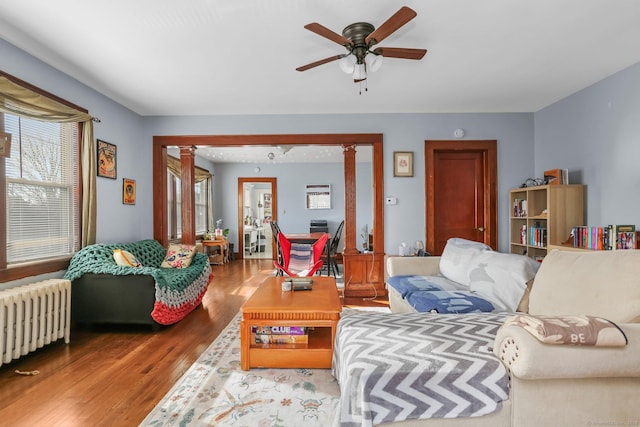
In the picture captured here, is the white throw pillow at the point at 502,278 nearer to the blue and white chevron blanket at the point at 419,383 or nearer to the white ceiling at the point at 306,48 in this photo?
the blue and white chevron blanket at the point at 419,383

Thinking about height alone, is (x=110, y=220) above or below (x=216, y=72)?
below

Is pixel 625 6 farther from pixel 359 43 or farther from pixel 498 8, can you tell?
pixel 359 43

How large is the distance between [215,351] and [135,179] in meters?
2.91

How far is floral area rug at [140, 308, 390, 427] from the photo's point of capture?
1.79 m

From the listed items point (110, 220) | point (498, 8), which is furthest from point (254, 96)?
point (498, 8)

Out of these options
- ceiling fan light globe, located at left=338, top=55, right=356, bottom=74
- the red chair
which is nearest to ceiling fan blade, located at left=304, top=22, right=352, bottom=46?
ceiling fan light globe, located at left=338, top=55, right=356, bottom=74

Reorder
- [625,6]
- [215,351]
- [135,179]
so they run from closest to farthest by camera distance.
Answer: [625,6], [215,351], [135,179]

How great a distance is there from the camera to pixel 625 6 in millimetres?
2271

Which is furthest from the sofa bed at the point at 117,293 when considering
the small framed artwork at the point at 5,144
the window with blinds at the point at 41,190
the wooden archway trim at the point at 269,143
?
the wooden archway trim at the point at 269,143

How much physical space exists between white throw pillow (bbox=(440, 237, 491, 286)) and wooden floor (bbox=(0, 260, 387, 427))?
2.32 m

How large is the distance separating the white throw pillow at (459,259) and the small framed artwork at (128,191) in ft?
12.8

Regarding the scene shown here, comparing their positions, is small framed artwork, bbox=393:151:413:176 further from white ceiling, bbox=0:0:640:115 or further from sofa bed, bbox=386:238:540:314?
sofa bed, bbox=386:238:540:314

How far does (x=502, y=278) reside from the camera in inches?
94.3

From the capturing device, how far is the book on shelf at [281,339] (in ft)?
7.91
